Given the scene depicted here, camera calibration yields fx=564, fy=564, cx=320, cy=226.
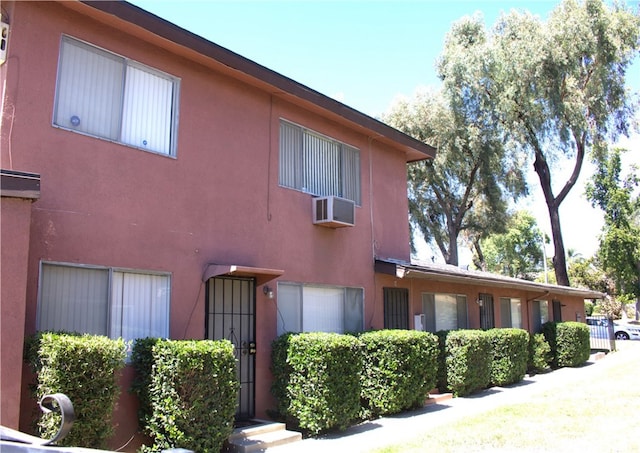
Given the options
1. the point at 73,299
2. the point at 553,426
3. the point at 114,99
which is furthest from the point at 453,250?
the point at 73,299

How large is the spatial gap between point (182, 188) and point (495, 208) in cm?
2163

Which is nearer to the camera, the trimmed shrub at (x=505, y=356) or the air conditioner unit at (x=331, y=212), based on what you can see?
the air conditioner unit at (x=331, y=212)

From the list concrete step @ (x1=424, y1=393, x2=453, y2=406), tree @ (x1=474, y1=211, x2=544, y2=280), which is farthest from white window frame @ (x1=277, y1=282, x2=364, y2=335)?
tree @ (x1=474, y1=211, x2=544, y2=280)

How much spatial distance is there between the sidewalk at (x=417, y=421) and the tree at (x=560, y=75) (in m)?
13.0

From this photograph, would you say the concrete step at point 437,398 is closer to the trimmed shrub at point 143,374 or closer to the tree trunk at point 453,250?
the trimmed shrub at point 143,374

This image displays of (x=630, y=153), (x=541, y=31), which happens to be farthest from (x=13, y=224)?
(x=630, y=153)

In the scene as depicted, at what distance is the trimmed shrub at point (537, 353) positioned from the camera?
17203 millimetres

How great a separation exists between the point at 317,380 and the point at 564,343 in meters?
13.1

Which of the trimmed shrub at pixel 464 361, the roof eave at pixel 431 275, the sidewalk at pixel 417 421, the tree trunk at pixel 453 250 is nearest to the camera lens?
the sidewalk at pixel 417 421

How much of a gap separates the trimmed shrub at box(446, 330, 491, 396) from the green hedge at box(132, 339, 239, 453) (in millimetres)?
6666

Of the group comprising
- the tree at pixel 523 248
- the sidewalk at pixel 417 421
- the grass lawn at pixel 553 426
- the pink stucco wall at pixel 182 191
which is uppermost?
the tree at pixel 523 248

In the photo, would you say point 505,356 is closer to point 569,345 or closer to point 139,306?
point 569,345

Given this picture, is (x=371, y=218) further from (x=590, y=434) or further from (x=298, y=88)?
(x=590, y=434)

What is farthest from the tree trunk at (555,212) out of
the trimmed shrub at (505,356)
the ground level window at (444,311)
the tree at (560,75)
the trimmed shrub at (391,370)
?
the trimmed shrub at (391,370)
